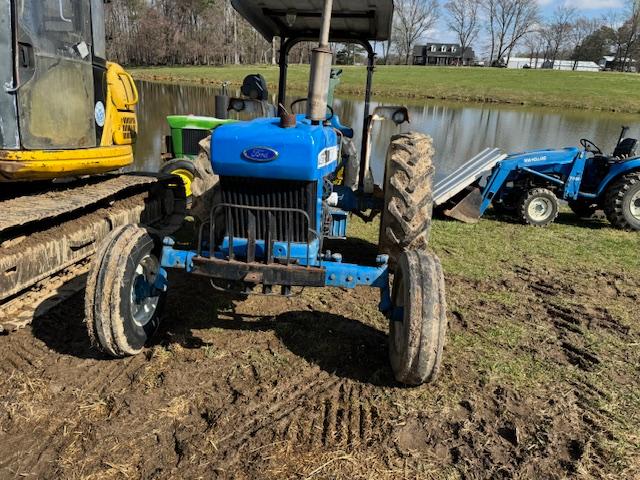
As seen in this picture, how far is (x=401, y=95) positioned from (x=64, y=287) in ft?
123

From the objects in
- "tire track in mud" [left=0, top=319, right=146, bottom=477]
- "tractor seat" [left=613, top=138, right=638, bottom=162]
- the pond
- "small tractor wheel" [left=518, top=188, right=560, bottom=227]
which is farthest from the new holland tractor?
the pond

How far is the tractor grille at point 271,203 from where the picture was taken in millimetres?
3627

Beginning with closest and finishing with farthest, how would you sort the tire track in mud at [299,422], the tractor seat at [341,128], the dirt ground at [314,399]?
the dirt ground at [314,399], the tire track in mud at [299,422], the tractor seat at [341,128]

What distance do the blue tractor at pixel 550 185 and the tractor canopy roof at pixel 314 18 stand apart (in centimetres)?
294

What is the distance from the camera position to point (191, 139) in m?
8.13

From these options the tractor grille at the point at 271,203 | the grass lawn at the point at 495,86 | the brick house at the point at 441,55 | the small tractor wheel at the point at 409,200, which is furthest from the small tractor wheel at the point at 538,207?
the brick house at the point at 441,55

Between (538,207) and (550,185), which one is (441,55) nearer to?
(550,185)

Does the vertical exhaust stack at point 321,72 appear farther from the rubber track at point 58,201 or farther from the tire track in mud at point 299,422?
the rubber track at point 58,201

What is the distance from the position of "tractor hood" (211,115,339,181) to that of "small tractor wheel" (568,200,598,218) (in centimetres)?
614

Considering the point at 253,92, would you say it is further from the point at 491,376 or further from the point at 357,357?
the point at 491,376

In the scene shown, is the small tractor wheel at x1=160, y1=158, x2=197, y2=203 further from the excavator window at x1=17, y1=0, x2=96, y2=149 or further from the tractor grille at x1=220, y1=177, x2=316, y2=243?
the tractor grille at x1=220, y1=177, x2=316, y2=243

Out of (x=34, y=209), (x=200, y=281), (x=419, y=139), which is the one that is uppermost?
(x=419, y=139)

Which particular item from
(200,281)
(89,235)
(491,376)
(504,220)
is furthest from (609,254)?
(89,235)

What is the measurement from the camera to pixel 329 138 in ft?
13.1
